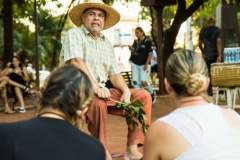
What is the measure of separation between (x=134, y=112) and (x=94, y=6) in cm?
115

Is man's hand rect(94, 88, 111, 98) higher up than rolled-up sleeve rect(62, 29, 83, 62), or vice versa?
rolled-up sleeve rect(62, 29, 83, 62)

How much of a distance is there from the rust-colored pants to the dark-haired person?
2909mm

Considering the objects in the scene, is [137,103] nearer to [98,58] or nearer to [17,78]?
[98,58]

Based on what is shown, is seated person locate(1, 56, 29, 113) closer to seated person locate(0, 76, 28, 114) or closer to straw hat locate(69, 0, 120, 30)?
seated person locate(0, 76, 28, 114)

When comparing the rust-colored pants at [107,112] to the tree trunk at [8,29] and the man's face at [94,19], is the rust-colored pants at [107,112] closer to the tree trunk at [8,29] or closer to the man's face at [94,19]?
the man's face at [94,19]

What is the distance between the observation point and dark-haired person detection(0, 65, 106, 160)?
2914mm

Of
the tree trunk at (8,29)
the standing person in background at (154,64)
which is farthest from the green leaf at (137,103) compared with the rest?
the standing person in background at (154,64)

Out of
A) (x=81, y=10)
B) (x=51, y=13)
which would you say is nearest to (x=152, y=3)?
(x=81, y=10)

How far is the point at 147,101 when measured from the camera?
6391 millimetres

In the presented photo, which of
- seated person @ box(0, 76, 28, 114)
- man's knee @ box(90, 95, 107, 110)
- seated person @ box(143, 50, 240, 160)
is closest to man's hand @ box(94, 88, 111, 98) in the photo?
man's knee @ box(90, 95, 107, 110)

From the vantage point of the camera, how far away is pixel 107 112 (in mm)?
6312

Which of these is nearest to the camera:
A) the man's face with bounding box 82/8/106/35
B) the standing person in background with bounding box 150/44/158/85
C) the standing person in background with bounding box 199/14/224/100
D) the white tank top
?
the white tank top

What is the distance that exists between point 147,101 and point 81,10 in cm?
112

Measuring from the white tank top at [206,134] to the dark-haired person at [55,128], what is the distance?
54 centimetres
